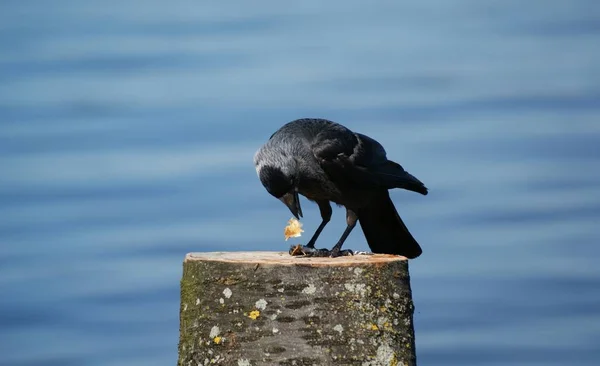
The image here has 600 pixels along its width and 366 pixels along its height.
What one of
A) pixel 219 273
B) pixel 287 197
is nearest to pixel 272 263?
pixel 219 273

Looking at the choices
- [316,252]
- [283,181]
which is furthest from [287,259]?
[283,181]

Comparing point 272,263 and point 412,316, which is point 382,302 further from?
point 272,263

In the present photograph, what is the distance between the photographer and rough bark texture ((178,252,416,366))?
343 centimetres

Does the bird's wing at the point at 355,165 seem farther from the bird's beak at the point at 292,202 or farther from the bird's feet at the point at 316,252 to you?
the bird's feet at the point at 316,252

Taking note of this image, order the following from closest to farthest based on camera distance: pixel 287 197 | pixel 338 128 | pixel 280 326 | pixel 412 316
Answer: pixel 280 326 < pixel 412 316 < pixel 287 197 < pixel 338 128

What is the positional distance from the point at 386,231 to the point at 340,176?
465 mm

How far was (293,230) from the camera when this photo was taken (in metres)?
5.21

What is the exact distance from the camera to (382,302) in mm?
3527

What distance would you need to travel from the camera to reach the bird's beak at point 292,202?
18.0ft

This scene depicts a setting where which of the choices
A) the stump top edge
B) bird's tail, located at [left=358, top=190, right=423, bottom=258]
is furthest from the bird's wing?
the stump top edge

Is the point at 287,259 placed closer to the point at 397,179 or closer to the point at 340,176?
the point at 340,176

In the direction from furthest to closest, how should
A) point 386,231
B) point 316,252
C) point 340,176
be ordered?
point 386,231 < point 340,176 < point 316,252

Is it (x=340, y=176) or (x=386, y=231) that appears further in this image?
(x=386, y=231)

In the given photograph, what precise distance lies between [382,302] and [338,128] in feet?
8.18
